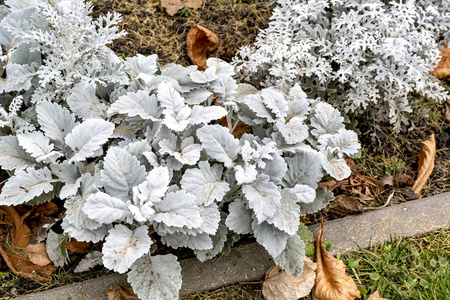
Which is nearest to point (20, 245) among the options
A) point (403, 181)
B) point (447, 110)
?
point (403, 181)

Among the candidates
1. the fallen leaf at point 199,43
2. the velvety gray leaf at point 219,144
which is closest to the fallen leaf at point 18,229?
the velvety gray leaf at point 219,144

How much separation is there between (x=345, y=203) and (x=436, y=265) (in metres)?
0.58

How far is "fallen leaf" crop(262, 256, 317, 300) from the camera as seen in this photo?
2.11 meters

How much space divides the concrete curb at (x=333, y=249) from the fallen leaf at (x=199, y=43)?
1.40m

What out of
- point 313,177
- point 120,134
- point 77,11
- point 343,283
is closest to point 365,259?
point 343,283

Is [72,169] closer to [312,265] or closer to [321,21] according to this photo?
[312,265]

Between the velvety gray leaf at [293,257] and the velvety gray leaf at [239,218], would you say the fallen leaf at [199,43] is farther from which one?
the velvety gray leaf at [293,257]

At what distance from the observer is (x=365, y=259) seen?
2.32 meters

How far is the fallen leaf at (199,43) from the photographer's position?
3004mm

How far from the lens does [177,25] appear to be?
10.3 feet

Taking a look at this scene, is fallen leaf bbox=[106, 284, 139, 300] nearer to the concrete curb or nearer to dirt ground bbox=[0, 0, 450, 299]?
the concrete curb

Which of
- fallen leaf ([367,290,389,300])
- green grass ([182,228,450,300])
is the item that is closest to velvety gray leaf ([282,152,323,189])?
green grass ([182,228,450,300])

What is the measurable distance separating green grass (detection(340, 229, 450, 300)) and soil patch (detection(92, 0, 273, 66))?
1.67m

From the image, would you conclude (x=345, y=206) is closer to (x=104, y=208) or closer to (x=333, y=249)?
(x=333, y=249)
